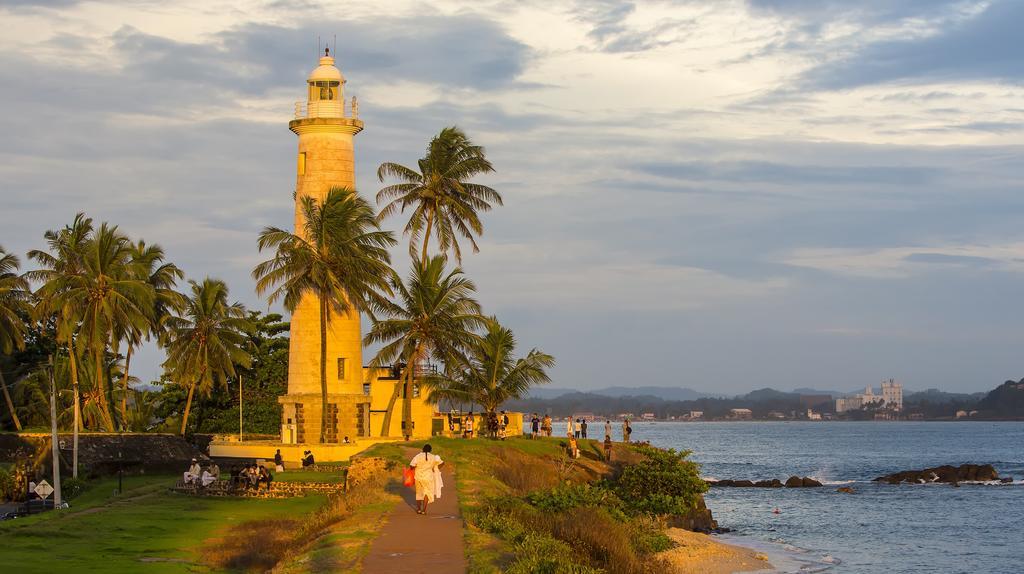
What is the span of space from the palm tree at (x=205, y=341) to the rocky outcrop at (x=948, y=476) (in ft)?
142

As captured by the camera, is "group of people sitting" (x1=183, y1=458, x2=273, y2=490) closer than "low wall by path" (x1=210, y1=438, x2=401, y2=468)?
Yes

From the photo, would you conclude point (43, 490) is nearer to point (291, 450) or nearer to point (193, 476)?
point (193, 476)

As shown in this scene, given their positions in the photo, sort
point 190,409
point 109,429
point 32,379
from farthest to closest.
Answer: point 190,409 < point 32,379 < point 109,429

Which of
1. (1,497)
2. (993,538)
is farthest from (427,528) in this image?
(993,538)

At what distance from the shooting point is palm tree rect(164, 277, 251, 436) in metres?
60.8

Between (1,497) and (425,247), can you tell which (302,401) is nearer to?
(425,247)

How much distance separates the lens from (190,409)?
224 ft

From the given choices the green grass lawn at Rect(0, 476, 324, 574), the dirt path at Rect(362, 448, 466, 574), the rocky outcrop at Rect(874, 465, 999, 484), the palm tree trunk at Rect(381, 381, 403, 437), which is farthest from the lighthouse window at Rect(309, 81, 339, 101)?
the rocky outcrop at Rect(874, 465, 999, 484)

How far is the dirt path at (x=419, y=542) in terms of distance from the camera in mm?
17812

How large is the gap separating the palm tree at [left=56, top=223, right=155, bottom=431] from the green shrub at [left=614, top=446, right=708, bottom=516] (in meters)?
23.8

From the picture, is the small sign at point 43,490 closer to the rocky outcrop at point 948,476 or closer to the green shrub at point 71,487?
the green shrub at point 71,487

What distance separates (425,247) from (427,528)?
3481 centimetres

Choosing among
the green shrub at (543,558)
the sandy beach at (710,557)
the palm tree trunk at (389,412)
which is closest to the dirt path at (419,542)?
the green shrub at (543,558)

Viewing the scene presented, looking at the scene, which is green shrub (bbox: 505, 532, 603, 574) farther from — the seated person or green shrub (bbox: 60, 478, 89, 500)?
green shrub (bbox: 60, 478, 89, 500)
